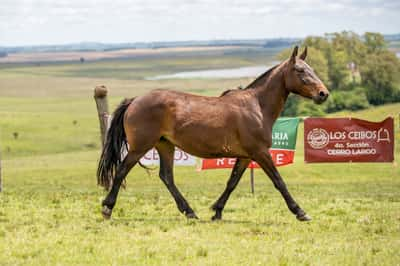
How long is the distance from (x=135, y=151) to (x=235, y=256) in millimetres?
3268

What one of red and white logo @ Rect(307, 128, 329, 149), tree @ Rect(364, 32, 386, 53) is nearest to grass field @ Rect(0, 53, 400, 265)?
red and white logo @ Rect(307, 128, 329, 149)

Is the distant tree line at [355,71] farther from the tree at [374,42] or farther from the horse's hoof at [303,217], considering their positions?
the horse's hoof at [303,217]

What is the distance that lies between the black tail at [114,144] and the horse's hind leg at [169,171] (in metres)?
0.57

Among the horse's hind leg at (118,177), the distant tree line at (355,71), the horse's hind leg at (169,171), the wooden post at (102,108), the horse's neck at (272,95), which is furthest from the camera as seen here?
the distant tree line at (355,71)

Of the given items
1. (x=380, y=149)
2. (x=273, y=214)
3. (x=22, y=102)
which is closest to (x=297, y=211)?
(x=273, y=214)

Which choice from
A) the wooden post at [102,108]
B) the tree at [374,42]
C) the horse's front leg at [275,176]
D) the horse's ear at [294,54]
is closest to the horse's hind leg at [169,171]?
the horse's front leg at [275,176]

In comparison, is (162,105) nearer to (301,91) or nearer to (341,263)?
(301,91)

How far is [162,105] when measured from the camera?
11570mm

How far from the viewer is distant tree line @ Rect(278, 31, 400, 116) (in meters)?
95.2

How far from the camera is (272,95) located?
11953 millimetres

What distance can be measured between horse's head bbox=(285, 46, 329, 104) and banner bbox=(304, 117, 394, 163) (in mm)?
6504

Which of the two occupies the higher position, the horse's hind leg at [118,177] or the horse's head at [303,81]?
the horse's head at [303,81]

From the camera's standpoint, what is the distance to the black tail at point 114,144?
39.4 ft

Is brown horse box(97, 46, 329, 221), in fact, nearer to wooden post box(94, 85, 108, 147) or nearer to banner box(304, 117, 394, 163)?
wooden post box(94, 85, 108, 147)
